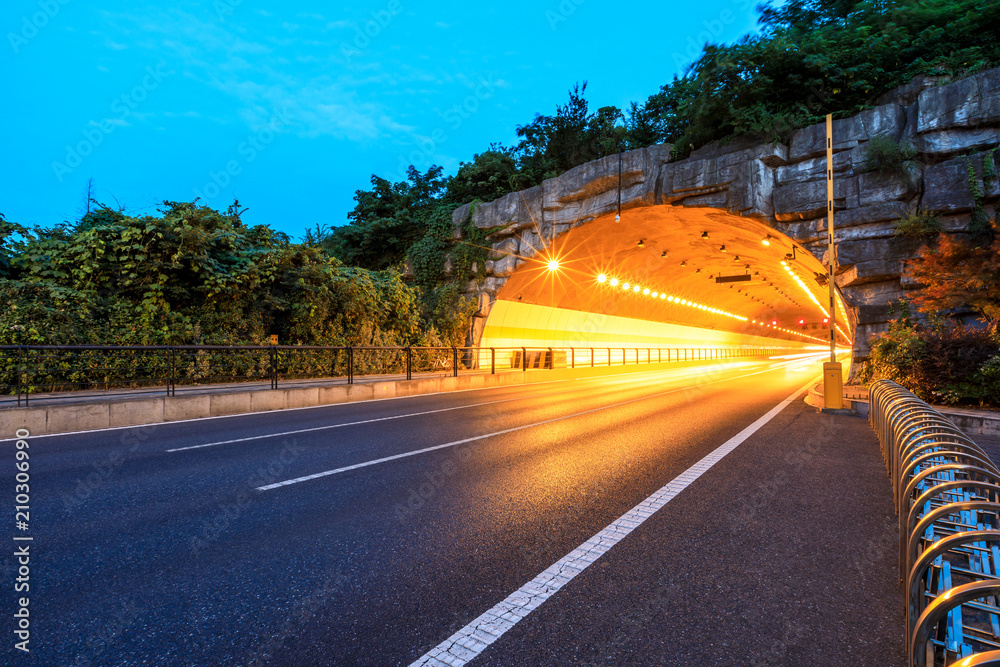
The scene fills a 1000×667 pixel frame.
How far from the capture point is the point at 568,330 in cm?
2930

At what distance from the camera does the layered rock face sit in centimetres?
1408

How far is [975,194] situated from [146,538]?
19606 millimetres

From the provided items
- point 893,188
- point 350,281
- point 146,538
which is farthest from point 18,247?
point 893,188

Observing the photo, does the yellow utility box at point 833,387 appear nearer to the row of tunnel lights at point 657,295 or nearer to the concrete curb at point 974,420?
the concrete curb at point 974,420

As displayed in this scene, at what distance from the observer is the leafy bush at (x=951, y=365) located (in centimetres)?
930

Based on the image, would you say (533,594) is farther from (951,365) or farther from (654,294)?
(654,294)

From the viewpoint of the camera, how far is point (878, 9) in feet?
56.6

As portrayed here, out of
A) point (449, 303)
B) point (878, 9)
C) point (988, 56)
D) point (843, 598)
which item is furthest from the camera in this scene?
point (449, 303)

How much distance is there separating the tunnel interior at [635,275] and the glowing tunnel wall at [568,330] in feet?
0.20

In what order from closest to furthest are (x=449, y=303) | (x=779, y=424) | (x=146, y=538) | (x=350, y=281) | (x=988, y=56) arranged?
1. (x=146, y=538)
2. (x=779, y=424)
3. (x=988, y=56)
4. (x=350, y=281)
5. (x=449, y=303)

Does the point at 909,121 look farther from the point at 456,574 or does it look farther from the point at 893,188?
the point at 456,574

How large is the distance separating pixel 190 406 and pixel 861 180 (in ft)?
65.7

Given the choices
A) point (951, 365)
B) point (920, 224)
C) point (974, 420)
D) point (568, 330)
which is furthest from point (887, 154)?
point (568, 330)

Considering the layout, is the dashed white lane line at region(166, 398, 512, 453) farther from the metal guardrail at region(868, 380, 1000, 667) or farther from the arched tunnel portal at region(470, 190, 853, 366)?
the arched tunnel portal at region(470, 190, 853, 366)
